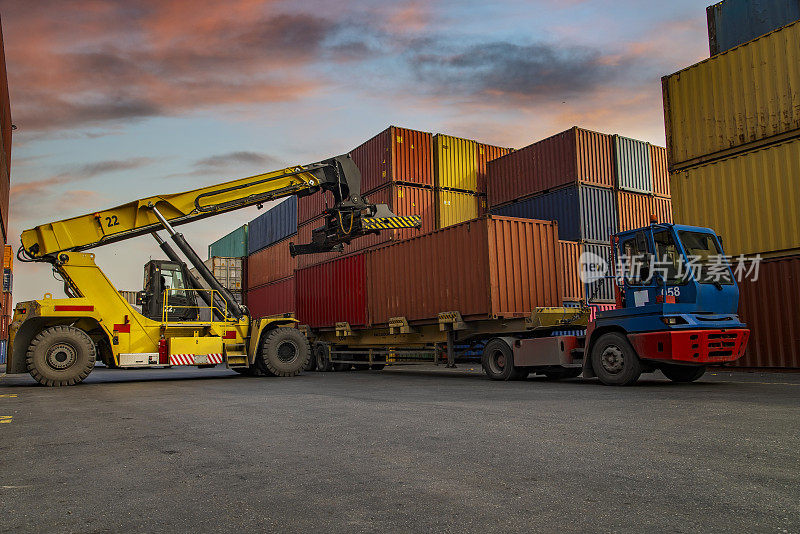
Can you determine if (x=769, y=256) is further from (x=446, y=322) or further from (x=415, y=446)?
(x=415, y=446)

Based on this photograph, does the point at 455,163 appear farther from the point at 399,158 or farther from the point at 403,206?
the point at 403,206

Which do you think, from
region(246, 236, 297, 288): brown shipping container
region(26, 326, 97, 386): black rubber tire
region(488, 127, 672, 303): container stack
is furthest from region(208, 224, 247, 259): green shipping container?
region(26, 326, 97, 386): black rubber tire

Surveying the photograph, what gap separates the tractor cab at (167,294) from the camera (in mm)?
14422

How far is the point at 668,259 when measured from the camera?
10250 millimetres

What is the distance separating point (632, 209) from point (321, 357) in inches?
488

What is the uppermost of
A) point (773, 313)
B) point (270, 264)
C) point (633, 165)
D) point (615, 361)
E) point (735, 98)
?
point (633, 165)

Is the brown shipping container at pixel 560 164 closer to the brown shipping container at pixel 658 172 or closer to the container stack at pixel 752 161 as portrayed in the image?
the brown shipping container at pixel 658 172

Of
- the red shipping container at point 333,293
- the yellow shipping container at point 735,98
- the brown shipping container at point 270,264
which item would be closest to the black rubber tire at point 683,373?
the yellow shipping container at point 735,98

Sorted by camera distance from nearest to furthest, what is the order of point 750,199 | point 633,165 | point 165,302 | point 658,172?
point 750,199, point 165,302, point 633,165, point 658,172

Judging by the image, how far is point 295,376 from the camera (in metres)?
15.7

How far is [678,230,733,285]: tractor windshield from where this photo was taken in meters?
10.2

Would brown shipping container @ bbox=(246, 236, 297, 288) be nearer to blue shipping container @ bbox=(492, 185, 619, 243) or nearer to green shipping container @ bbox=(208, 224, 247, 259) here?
green shipping container @ bbox=(208, 224, 247, 259)

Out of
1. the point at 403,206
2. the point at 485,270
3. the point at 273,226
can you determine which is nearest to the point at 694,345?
the point at 485,270

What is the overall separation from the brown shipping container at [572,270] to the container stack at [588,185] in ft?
8.13
